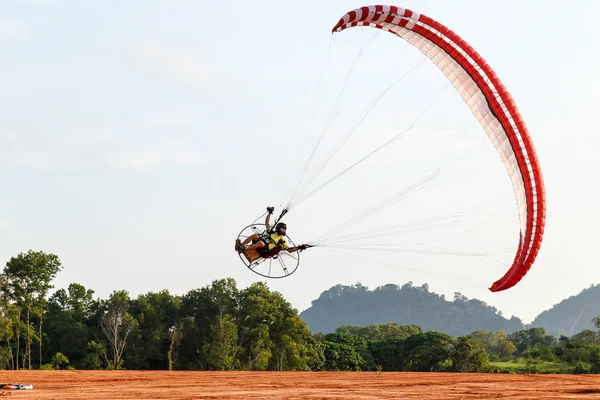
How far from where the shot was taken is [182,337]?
4844 cm

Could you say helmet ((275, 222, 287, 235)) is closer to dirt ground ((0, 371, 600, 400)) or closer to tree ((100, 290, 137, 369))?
dirt ground ((0, 371, 600, 400))

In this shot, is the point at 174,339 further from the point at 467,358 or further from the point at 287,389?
the point at 287,389

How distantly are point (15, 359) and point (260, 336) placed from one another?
48.1 ft

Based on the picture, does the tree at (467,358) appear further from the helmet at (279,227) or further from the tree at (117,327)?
the helmet at (279,227)

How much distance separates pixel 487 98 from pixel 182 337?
114 feet

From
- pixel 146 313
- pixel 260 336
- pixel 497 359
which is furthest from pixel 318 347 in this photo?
pixel 497 359

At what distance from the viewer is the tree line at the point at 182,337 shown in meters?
44.9

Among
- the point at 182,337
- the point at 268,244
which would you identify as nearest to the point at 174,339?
the point at 182,337

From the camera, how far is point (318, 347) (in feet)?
174

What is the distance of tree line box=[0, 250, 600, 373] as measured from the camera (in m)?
44.9

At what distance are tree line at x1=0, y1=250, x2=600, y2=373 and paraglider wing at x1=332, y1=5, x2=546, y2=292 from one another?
98.8 feet

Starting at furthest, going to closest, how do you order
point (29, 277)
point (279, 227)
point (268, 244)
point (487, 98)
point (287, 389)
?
1. point (29, 277)
2. point (287, 389)
3. point (487, 98)
4. point (279, 227)
5. point (268, 244)

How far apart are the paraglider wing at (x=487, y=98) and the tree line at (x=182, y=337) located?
3012 centimetres

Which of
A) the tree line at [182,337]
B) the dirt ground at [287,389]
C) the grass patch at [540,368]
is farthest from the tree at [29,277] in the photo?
the grass patch at [540,368]
